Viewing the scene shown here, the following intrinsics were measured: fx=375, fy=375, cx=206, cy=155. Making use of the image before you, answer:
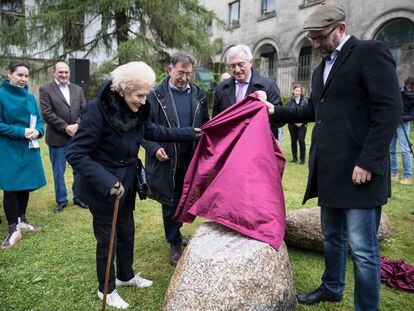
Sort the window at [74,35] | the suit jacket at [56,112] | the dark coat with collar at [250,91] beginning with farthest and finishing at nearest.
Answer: the window at [74,35], the suit jacket at [56,112], the dark coat with collar at [250,91]

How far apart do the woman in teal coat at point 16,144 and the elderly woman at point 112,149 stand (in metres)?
1.82

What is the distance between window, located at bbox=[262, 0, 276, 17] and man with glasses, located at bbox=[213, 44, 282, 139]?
2075cm

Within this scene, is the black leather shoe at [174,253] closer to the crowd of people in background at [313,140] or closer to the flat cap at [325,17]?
the crowd of people in background at [313,140]

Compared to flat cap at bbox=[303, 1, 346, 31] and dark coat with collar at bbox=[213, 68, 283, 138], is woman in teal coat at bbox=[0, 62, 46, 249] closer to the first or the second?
dark coat with collar at bbox=[213, 68, 283, 138]

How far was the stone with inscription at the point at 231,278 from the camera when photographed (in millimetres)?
2391

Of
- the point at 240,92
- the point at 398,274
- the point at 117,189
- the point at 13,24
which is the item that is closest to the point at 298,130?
the point at 240,92

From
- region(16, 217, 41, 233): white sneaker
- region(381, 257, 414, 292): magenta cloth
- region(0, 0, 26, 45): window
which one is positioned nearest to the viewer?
region(381, 257, 414, 292): magenta cloth

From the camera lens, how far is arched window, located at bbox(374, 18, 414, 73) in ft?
52.6

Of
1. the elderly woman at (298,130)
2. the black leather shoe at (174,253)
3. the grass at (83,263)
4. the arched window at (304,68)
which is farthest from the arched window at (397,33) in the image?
the black leather shoe at (174,253)

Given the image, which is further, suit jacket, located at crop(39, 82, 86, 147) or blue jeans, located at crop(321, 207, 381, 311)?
suit jacket, located at crop(39, 82, 86, 147)

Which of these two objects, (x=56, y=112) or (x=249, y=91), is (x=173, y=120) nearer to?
(x=249, y=91)

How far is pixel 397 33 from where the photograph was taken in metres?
16.5

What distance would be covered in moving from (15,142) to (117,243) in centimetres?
208

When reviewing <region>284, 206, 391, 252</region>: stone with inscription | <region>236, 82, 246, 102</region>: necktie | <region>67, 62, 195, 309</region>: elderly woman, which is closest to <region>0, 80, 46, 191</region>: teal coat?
<region>67, 62, 195, 309</region>: elderly woman
